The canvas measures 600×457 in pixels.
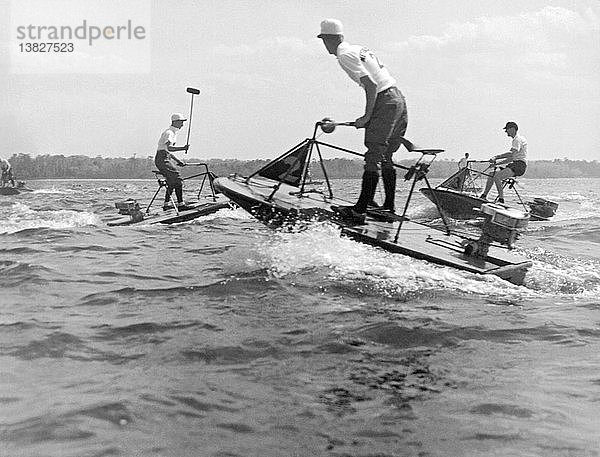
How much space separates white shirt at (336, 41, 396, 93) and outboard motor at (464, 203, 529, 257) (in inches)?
80.4

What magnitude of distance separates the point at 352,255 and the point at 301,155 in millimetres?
2514

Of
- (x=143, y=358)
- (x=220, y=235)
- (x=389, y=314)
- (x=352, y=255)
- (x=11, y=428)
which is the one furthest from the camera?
(x=220, y=235)

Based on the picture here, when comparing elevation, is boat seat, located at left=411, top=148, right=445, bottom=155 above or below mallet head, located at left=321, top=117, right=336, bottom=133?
below

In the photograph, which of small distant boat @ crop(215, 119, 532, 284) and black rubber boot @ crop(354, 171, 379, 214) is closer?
small distant boat @ crop(215, 119, 532, 284)

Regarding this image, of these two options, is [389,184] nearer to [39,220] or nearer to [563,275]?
[563,275]

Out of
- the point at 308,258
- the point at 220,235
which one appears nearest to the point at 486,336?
the point at 308,258

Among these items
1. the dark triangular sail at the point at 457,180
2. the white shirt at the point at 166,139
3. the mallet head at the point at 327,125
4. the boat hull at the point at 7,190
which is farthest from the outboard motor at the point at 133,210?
the boat hull at the point at 7,190

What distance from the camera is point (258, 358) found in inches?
170

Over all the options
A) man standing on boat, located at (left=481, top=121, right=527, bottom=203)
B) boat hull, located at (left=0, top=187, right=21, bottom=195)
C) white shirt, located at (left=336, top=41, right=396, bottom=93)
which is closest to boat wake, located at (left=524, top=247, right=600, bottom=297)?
white shirt, located at (left=336, top=41, right=396, bottom=93)

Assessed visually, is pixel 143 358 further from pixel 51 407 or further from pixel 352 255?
pixel 352 255

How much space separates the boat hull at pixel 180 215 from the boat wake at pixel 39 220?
4.53 ft

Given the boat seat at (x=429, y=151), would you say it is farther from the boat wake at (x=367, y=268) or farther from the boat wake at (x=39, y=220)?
the boat wake at (x=39, y=220)

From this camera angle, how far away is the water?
3129 millimetres

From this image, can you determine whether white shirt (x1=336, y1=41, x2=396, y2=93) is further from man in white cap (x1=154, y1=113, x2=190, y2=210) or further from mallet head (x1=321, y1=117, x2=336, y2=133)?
man in white cap (x1=154, y1=113, x2=190, y2=210)
